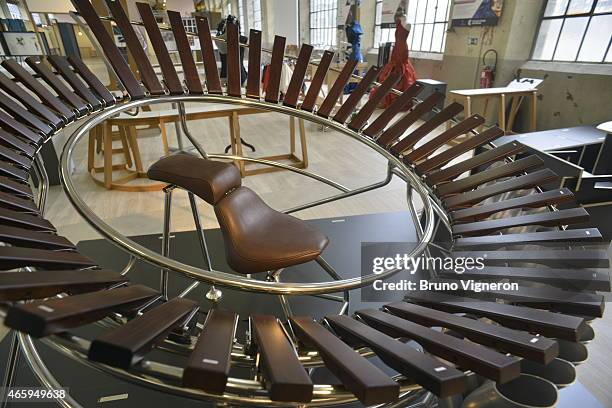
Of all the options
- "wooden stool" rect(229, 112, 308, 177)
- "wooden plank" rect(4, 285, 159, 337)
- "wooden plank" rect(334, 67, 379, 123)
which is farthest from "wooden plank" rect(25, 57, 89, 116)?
"wooden stool" rect(229, 112, 308, 177)

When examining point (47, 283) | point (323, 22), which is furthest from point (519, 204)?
point (323, 22)

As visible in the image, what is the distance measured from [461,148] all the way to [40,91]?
180 cm

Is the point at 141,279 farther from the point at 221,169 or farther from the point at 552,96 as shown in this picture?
the point at 552,96

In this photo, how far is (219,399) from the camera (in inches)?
22.4

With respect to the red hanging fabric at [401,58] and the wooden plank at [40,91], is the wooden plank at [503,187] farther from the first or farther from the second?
the red hanging fabric at [401,58]

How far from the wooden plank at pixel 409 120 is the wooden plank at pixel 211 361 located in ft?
4.28

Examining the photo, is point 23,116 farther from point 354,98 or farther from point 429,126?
point 429,126

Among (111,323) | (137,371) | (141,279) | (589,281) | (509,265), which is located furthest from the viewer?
(141,279)

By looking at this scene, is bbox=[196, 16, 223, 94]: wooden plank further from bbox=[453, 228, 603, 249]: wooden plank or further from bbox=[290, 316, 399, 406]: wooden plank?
bbox=[290, 316, 399, 406]: wooden plank

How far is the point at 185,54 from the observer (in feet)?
5.89

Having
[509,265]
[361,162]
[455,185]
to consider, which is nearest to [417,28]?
[361,162]

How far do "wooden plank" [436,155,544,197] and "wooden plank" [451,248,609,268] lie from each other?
40cm

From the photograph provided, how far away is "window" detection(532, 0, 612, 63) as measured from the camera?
4.21 meters

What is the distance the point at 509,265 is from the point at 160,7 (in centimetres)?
1209
